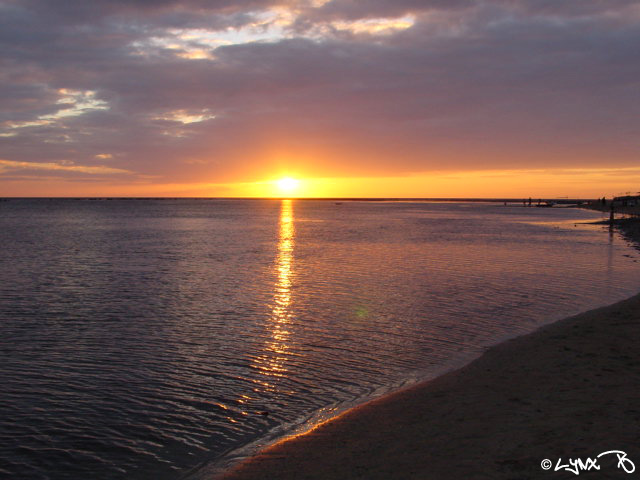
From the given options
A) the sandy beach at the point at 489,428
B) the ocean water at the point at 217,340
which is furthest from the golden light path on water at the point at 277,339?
the sandy beach at the point at 489,428

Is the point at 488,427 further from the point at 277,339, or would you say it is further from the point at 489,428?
the point at 277,339

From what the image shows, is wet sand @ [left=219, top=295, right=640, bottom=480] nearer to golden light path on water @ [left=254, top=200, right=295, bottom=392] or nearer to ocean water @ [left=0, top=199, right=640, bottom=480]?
ocean water @ [left=0, top=199, right=640, bottom=480]

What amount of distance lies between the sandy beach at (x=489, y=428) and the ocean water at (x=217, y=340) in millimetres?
1106

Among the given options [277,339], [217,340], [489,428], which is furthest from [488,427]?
[217,340]

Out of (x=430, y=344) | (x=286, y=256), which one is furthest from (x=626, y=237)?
(x=430, y=344)

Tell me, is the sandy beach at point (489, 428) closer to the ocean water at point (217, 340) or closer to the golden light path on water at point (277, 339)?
the ocean water at point (217, 340)

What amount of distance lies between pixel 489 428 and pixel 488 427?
55mm

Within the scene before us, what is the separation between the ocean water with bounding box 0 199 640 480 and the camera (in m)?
9.54

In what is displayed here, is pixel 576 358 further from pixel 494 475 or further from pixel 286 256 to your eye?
pixel 286 256

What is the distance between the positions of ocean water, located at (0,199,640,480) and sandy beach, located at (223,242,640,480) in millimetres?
1106

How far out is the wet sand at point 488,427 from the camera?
733 centimetres

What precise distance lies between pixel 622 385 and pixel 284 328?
10.7 meters

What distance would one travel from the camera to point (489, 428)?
8.55m

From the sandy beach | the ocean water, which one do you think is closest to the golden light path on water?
the ocean water
